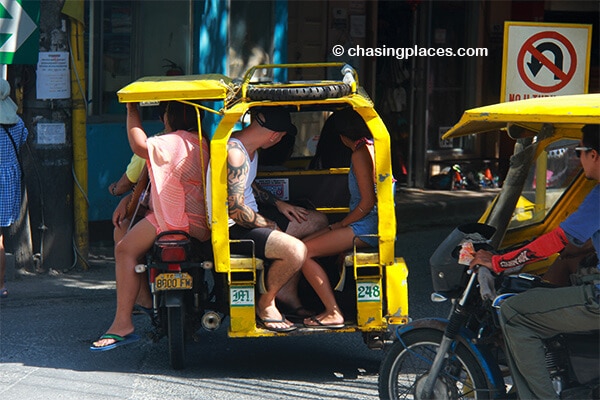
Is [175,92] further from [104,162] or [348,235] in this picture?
[104,162]

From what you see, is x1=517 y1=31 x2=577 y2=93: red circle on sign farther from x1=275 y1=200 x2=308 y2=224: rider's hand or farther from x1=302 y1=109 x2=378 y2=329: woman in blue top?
x1=275 y1=200 x2=308 y2=224: rider's hand

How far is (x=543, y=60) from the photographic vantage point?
8.63m

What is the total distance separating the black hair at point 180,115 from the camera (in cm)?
703

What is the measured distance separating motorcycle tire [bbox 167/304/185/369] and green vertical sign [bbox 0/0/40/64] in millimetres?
3749

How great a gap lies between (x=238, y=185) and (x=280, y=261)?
0.55 m

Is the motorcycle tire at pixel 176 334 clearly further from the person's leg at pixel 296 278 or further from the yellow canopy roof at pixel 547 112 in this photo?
the yellow canopy roof at pixel 547 112

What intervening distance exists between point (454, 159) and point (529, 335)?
937 centimetres

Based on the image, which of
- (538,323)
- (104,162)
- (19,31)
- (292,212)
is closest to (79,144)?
(104,162)

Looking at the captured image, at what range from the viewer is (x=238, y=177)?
6.60m

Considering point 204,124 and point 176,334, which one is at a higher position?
point 204,124

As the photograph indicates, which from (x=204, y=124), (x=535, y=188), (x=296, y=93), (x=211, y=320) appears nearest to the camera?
(x=296, y=93)

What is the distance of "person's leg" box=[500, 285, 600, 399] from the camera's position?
5.05 metres

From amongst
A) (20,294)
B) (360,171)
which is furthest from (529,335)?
(20,294)

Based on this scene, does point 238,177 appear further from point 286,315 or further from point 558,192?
point 558,192
